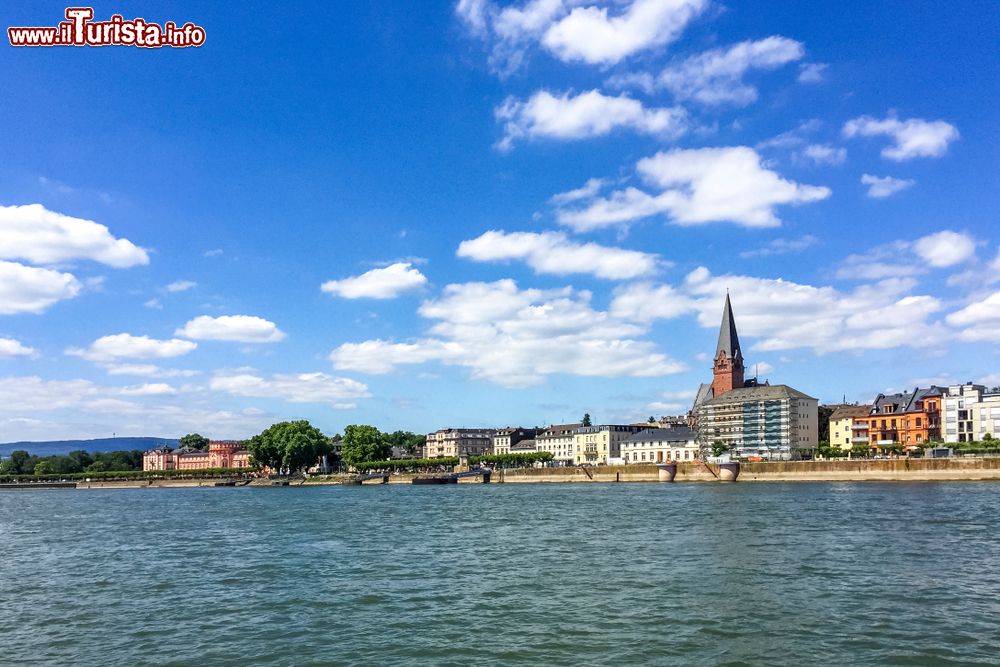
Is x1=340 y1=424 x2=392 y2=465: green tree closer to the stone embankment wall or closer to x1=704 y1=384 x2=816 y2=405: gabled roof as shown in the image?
the stone embankment wall

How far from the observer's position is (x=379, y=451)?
192750mm

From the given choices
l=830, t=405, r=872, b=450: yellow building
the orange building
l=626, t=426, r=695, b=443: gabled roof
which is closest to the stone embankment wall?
the orange building

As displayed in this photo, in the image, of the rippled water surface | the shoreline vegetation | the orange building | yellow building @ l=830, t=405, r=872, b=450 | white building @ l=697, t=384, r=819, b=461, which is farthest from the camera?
white building @ l=697, t=384, r=819, b=461

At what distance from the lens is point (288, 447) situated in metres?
185

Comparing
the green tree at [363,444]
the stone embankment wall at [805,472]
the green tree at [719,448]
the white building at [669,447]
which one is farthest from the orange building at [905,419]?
the green tree at [363,444]

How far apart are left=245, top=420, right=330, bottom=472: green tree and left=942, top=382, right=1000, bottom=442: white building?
445 ft

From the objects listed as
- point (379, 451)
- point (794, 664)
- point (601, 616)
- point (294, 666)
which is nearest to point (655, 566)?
point (601, 616)

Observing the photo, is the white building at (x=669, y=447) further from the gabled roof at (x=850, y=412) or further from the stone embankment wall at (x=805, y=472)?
the stone embankment wall at (x=805, y=472)

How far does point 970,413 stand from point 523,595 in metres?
142

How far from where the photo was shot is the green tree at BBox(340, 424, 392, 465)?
624 feet

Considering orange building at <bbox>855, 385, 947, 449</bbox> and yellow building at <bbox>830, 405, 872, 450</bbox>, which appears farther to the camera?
yellow building at <bbox>830, 405, 872, 450</bbox>

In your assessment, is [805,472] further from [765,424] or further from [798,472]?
[765,424]

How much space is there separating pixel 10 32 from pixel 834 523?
156 feet

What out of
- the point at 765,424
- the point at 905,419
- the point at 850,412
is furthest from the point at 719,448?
the point at 905,419
